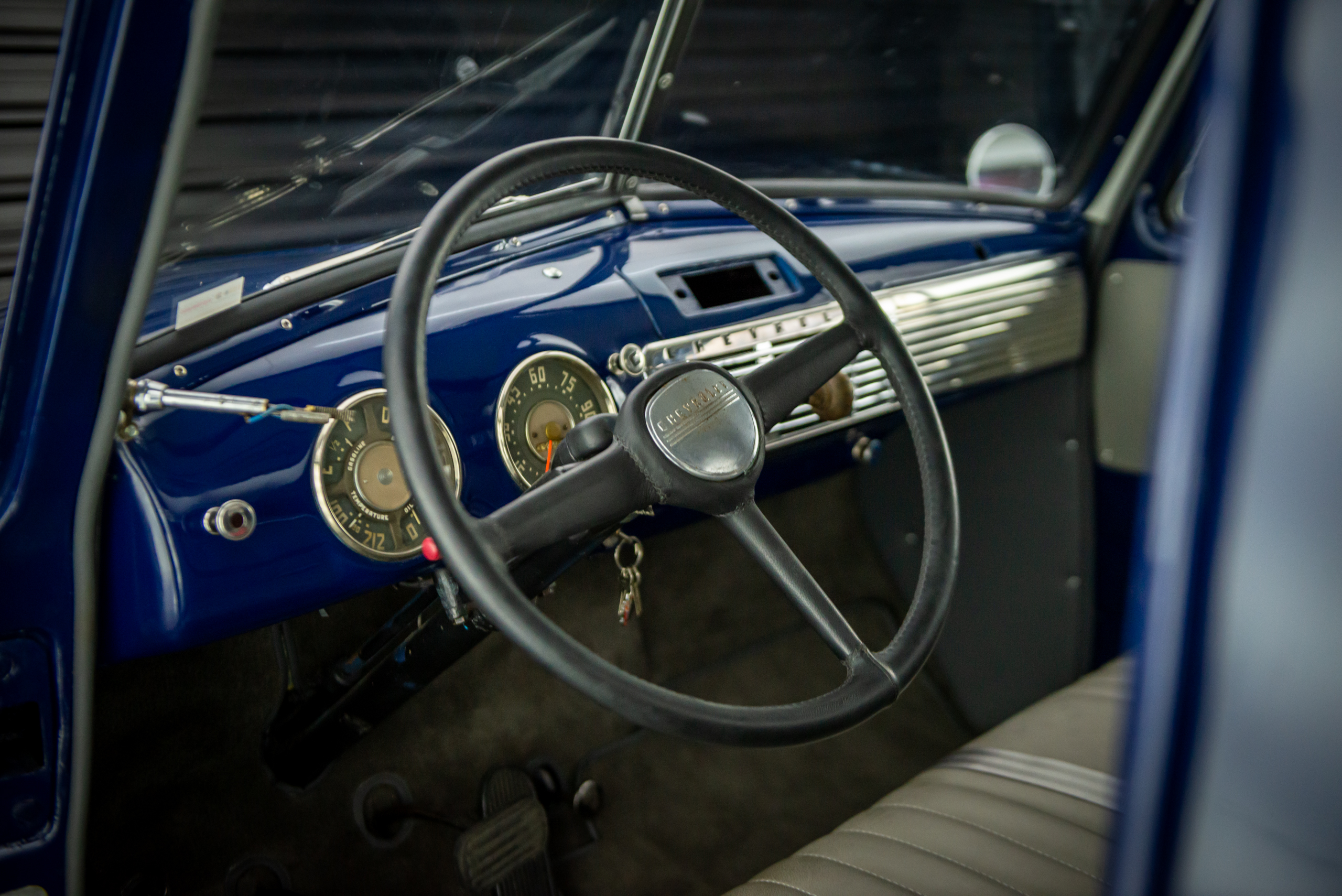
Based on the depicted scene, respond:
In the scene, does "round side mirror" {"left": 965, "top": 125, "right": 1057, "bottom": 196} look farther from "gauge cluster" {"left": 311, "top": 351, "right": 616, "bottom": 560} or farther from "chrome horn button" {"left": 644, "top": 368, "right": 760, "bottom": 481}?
"chrome horn button" {"left": 644, "top": 368, "right": 760, "bottom": 481}

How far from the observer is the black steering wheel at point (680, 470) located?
896 mm

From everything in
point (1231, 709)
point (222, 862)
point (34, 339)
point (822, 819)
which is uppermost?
point (34, 339)

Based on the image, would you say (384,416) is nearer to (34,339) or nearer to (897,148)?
(34,339)

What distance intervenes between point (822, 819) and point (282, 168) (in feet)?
5.40

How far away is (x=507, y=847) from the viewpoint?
187 cm

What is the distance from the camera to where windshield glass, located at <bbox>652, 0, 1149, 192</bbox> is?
93.2 inches

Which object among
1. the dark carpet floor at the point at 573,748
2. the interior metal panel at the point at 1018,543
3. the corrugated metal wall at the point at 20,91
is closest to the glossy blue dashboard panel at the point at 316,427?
the dark carpet floor at the point at 573,748

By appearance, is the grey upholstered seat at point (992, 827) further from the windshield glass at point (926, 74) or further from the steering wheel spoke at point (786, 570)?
the windshield glass at point (926, 74)

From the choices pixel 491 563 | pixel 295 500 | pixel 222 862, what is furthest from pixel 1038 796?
pixel 222 862

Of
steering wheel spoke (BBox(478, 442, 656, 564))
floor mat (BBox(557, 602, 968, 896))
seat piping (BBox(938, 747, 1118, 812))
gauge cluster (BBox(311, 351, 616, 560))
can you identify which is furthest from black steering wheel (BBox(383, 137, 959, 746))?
floor mat (BBox(557, 602, 968, 896))

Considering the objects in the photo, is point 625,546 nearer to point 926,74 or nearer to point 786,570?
point 786,570

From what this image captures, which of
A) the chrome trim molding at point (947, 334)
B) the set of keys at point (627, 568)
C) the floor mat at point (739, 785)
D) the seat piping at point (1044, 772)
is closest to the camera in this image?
the set of keys at point (627, 568)

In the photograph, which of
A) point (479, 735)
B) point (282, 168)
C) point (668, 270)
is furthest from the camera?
point (479, 735)

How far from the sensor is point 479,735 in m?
2.03
